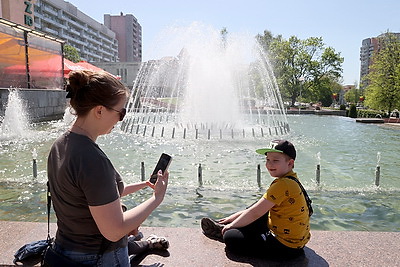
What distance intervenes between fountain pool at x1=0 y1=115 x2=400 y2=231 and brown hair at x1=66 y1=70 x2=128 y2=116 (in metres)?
3.95

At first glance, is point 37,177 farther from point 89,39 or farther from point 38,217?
point 89,39

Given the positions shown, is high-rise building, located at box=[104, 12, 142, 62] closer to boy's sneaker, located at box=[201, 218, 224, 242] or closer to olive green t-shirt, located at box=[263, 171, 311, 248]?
boy's sneaker, located at box=[201, 218, 224, 242]

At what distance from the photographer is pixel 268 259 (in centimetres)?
299

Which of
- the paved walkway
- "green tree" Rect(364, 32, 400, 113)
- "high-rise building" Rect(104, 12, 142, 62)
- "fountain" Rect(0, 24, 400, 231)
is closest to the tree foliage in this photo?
"green tree" Rect(364, 32, 400, 113)

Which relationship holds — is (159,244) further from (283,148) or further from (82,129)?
(82,129)

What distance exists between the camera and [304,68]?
57531mm

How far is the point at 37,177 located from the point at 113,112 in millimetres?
7132

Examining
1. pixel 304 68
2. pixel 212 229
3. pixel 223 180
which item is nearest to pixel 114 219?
pixel 212 229

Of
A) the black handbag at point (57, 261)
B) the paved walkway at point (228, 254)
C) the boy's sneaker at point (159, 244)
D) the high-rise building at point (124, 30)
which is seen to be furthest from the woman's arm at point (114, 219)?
the high-rise building at point (124, 30)

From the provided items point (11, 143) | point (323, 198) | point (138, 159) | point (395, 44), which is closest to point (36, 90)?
point (11, 143)

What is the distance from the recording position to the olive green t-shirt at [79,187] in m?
1.72

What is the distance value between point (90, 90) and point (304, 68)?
59.9 m

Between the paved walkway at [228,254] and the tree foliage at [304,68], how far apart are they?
56645mm

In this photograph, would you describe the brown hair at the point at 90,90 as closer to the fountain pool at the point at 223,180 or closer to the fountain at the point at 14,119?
the fountain pool at the point at 223,180
